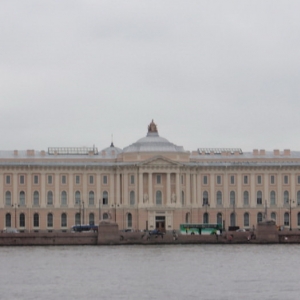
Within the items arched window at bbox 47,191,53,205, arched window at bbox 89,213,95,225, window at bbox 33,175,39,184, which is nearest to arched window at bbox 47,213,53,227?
arched window at bbox 47,191,53,205

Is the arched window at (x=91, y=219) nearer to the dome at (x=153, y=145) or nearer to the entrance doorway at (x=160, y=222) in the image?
the entrance doorway at (x=160, y=222)

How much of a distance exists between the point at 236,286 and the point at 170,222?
2007 inches

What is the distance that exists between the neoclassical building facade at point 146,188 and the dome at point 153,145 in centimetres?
8

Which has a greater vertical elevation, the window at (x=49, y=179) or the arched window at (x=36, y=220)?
the window at (x=49, y=179)

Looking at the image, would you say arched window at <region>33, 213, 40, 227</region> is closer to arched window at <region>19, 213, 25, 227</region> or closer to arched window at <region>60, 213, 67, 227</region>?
arched window at <region>19, 213, 25, 227</region>

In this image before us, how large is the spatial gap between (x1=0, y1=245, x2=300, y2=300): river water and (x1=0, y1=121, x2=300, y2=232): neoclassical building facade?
2342 centimetres

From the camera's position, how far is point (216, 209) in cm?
11856

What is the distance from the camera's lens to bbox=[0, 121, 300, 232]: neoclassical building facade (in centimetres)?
11681

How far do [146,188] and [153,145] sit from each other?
137 inches

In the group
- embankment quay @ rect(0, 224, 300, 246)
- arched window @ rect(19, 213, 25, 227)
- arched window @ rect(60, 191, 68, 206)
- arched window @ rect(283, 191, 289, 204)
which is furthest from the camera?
arched window @ rect(283, 191, 289, 204)

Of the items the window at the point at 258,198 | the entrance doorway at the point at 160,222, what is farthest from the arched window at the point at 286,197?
the entrance doorway at the point at 160,222

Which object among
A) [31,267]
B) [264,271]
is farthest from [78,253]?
[264,271]

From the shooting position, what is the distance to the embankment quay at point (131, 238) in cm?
9700

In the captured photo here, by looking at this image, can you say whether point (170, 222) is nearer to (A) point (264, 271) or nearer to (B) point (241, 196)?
(B) point (241, 196)
